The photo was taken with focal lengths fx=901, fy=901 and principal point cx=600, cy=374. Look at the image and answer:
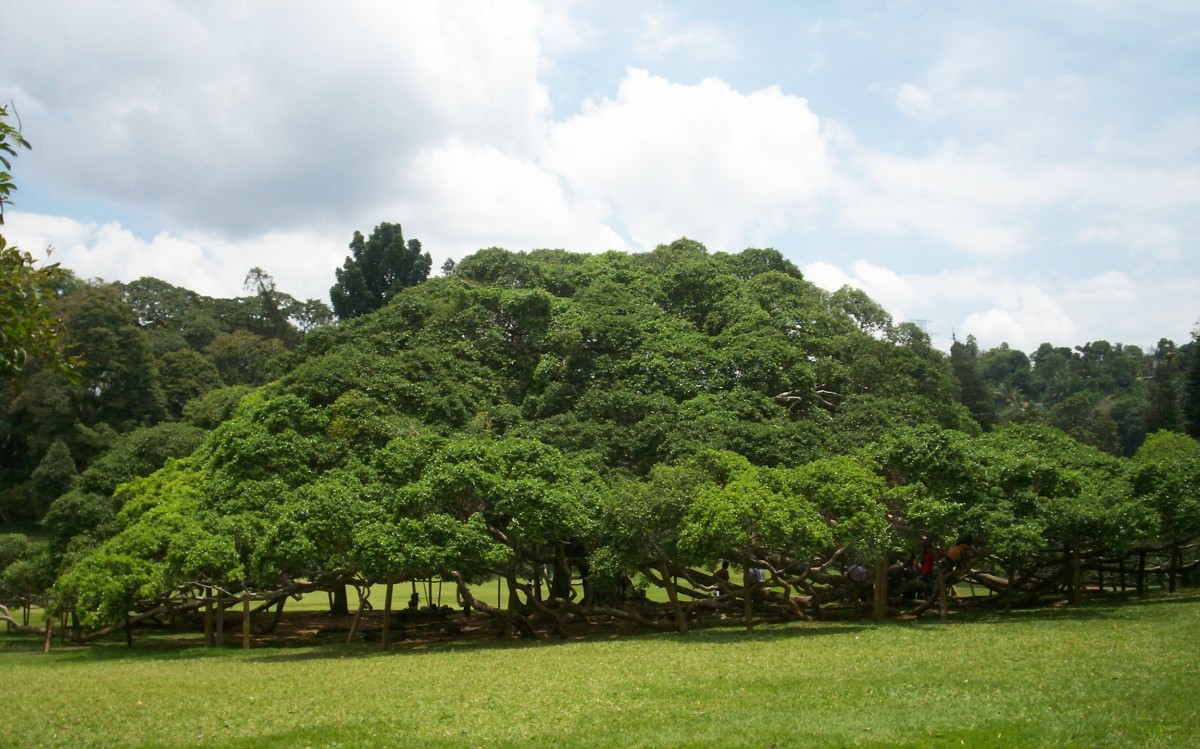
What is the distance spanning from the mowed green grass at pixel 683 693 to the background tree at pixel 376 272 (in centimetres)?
3707

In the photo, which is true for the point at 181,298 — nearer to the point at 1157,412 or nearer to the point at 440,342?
the point at 440,342

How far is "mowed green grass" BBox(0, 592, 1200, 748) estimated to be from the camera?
32.4 ft

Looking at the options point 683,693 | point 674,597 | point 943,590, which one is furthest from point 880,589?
point 683,693

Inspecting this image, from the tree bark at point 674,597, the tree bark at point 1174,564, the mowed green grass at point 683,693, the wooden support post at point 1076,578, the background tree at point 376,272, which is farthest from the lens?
the background tree at point 376,272

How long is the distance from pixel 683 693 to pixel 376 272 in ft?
154

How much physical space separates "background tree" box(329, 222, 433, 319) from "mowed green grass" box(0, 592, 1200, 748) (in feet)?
122

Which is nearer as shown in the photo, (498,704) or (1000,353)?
(498,704)

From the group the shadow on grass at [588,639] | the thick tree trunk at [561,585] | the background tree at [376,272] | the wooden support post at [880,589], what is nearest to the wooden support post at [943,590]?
the shadow on grass at [588,639]

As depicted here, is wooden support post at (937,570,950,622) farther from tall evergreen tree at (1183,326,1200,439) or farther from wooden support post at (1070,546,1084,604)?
tall evergreen tree at (1183,326,1200,439)

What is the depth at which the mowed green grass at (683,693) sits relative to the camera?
9.89 m

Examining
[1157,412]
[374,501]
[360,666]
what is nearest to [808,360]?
[374,501]

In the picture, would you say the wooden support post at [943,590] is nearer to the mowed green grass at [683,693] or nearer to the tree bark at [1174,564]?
the mowed green grass at [683,693]

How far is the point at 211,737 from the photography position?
34.8 ft

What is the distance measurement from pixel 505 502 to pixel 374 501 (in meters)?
3.22
